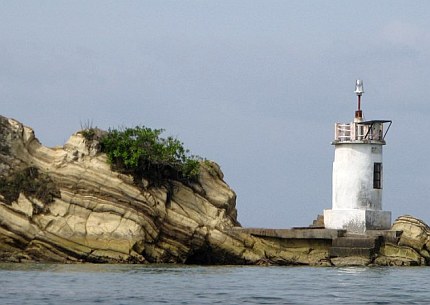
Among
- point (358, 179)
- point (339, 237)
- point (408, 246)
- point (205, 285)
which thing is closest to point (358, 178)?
point (358, 179)

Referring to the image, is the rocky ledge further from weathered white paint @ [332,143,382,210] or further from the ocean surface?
the ocean surface

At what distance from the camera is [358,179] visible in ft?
147

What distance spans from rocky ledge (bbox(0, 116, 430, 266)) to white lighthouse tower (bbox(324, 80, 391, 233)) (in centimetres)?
142

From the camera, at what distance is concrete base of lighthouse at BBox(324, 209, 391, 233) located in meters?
44.4

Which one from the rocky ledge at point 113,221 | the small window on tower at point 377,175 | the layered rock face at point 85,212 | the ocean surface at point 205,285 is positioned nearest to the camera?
the ocean surface at point 205,285

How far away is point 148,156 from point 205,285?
39.9ft

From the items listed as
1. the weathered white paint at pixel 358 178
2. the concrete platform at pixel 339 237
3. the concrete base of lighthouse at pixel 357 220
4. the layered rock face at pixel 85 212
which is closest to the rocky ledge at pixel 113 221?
the layered rock face at pixel 85 212

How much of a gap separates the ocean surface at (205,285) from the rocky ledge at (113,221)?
185cm

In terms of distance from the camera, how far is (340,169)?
149 ft

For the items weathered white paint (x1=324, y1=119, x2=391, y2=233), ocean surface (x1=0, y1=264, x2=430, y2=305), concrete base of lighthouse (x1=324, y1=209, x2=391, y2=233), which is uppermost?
weathered white paint (x1=324, y1=119, x2=391, y2=233)

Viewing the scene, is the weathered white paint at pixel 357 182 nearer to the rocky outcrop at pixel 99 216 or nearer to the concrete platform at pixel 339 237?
the concrete platform at pixel 339 237

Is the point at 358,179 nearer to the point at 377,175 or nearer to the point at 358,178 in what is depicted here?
the point at 358,178

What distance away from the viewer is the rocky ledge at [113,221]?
39.8 metres

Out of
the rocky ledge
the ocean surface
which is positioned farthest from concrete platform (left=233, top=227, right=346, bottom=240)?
the ocean surface
